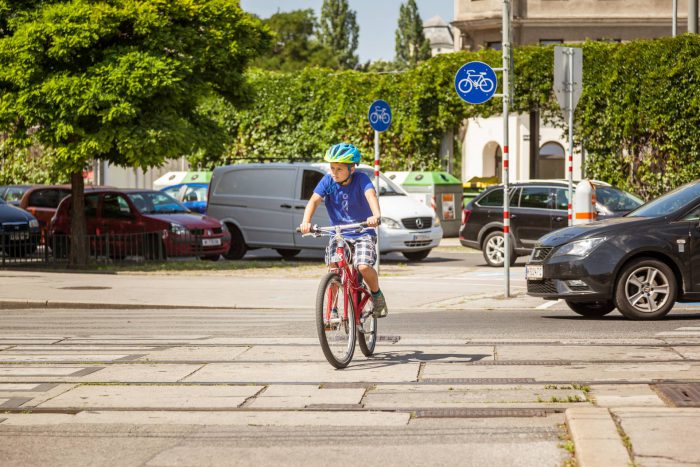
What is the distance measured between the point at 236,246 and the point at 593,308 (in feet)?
45.1

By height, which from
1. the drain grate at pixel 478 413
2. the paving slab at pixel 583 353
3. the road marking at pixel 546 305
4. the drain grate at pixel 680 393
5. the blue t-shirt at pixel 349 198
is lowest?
the road marking at pixel 546 305

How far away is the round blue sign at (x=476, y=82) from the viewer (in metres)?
17.1

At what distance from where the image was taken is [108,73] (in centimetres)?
2155

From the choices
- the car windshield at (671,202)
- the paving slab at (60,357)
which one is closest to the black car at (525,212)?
the car windshield at (671,202)

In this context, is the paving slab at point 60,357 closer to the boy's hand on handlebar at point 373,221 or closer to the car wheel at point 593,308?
the boy's hand on handlebar at point 373,221

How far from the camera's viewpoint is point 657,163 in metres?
31.8

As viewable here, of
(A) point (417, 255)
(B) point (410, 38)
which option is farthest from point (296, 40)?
(A) point (417, 255)

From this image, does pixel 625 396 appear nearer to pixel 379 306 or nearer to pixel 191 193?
pixel 379 306

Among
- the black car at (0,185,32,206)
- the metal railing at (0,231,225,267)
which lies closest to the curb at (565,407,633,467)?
the metal railing at (0,231,225,267)

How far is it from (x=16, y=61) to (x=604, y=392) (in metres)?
16.1

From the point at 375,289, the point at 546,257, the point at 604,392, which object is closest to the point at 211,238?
the point at 546,257

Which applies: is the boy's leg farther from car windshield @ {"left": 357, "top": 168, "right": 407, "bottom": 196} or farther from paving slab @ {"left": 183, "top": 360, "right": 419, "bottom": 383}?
car windshield @ {"left": 357, "top": 168, "right": 407, "bottom": 196}

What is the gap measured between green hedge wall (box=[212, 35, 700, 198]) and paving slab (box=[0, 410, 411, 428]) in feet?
71.1

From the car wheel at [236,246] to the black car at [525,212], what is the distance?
16.9ft
